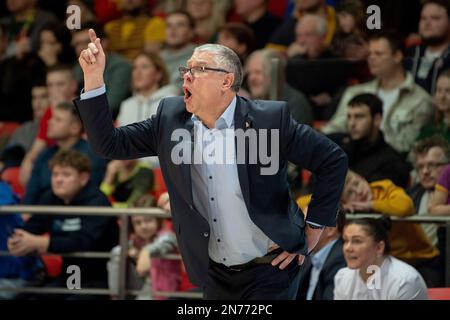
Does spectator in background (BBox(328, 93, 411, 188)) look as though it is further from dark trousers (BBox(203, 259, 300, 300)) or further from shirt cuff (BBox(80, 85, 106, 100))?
shirt cuff (BBox(80, 85, 106, 100))

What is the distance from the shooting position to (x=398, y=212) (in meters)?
5.86

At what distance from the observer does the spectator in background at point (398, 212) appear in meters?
5.88

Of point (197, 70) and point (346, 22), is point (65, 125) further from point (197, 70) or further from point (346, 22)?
point (197, 70)

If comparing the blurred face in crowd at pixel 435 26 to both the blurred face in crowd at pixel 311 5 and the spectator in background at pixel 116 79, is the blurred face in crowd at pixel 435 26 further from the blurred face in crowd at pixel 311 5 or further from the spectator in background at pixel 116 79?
the spectator in background at pixel 116 79

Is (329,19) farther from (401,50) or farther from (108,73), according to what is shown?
(108,73)

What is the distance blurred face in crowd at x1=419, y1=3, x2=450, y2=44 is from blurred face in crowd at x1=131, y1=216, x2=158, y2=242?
227 cm

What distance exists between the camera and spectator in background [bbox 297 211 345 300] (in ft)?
18.9

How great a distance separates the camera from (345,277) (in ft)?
18.3

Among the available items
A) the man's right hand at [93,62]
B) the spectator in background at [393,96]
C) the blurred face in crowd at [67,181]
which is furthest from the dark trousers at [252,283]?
the spectator in background at [393,96]

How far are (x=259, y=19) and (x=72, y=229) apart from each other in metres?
2.85

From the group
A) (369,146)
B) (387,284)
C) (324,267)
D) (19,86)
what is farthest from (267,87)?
(19,86)

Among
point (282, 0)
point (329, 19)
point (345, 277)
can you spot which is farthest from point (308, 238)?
point (282, 0)

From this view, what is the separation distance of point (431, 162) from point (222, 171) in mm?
2275

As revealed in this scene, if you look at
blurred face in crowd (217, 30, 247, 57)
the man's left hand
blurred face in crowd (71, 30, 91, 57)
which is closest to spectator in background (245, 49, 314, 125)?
blurred face in crowd (217, 30, 247, 57)
